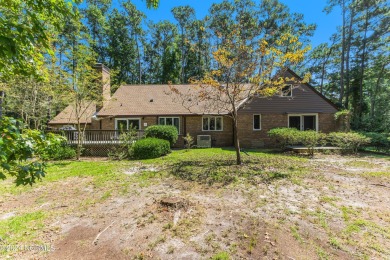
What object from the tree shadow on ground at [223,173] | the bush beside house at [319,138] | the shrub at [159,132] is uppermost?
the shrub at [159,132]

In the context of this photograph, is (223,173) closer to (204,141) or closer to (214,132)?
(204,141)

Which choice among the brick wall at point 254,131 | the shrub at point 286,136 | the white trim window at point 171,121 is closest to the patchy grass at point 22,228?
the white trim window at point 171,121

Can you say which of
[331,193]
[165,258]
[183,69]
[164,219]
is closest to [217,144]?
[331,193]

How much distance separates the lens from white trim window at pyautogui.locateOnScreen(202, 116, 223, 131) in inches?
650

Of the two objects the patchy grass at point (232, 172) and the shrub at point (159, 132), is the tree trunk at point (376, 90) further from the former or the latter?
the shrub at point (159, 132)

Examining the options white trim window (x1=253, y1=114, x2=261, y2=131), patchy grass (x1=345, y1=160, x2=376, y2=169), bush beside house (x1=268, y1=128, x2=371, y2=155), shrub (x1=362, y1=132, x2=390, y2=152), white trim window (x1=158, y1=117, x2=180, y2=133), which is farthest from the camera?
white trim window (x1=158, y1=117, x2=180, y2=133)

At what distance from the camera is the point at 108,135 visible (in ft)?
42.8

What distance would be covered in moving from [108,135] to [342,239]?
12588mm

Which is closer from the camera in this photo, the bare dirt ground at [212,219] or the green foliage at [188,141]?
the bare dirt ground at [212,219]

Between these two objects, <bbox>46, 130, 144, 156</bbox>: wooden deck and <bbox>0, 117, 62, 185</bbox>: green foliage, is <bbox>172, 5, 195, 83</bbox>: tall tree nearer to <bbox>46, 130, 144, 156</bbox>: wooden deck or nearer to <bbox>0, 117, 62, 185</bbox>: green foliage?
<bbox>46, 130, 144, 156</bbox>: wooden deck

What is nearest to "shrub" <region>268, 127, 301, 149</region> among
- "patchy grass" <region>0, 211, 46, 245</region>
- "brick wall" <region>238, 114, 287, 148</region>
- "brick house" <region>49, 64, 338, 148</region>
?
"brick wall" <region>238, 114, 287, 148</region>

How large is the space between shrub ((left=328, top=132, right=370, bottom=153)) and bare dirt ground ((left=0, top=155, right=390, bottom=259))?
21.8 ft

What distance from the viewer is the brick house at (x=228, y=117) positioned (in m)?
15.7

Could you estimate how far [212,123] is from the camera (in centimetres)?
1659
